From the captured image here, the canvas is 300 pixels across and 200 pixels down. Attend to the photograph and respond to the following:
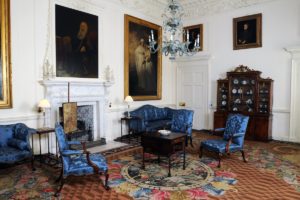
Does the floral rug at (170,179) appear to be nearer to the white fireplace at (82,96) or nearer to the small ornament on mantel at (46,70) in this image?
the white fireplace at (82,96)

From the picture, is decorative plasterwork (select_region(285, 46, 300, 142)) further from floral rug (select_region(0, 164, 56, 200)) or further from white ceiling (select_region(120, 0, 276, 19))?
floral rug (select_region(0, 164, 56, 200))

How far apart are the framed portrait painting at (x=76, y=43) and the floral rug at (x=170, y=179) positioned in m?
2.75

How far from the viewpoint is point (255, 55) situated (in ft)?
26.3

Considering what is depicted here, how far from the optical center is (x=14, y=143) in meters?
4.81

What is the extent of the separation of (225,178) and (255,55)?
512cm

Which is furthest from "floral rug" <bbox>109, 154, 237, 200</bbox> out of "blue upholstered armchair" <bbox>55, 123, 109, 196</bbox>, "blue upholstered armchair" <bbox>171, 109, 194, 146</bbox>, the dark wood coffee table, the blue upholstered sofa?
the blue upholstered sofa

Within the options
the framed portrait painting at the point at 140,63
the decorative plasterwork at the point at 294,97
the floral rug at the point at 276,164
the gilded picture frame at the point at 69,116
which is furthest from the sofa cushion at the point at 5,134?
the decorative plasterwork at the point at 294,97

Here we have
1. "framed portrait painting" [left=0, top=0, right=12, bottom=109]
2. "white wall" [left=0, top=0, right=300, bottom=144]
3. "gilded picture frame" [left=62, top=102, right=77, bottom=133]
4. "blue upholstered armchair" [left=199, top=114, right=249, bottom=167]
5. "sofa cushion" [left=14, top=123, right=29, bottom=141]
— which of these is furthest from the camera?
"gilded picture frame" [left=62, top=102, right=77, bottom=133]

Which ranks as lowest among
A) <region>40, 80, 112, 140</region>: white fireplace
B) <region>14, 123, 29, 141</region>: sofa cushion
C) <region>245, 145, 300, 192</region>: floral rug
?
<region>245, 145, 300, 192</region>: floral rug

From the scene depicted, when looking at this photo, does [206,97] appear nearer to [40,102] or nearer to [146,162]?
[146,162]

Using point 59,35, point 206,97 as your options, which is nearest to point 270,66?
point 206,97

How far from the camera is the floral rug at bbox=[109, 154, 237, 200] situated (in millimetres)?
3823

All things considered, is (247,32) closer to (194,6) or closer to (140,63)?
(194,6)

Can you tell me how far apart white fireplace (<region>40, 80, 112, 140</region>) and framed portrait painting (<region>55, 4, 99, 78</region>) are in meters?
0.30
